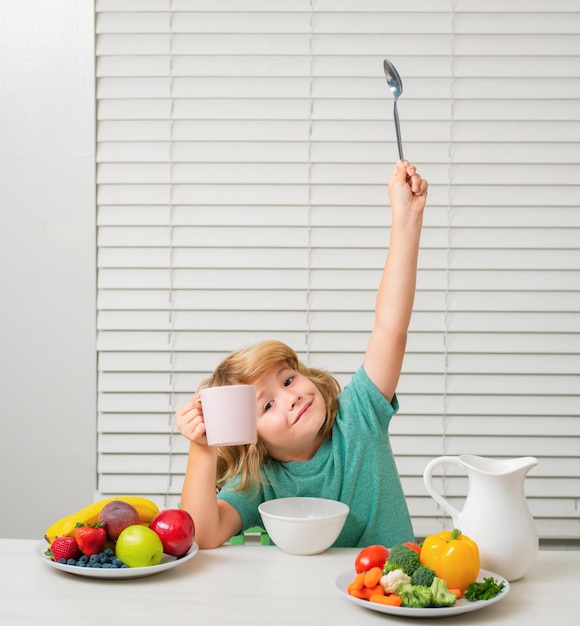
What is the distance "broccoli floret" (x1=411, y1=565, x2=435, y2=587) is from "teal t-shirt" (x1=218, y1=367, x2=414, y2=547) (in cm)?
52

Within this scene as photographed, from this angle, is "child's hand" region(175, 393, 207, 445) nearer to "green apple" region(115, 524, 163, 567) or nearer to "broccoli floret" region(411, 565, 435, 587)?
"green apple" region(115, 524, 163, 567)

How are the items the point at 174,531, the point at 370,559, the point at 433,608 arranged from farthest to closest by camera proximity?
the point at 174,531
the point at 370,559
the point at 433,608

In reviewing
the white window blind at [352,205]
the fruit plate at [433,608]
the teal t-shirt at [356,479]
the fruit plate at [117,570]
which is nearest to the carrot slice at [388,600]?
the fruit plate at [433,608]

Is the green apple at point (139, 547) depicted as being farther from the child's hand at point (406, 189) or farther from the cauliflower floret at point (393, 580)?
the child's hand at point (406, 189)

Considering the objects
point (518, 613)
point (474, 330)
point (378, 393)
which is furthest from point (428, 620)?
point (474, 330)

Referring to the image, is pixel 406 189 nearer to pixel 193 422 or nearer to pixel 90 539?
pixel 193 422

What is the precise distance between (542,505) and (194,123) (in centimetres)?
150

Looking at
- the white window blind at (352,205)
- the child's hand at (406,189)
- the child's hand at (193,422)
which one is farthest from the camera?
the white window blind at (352,205)

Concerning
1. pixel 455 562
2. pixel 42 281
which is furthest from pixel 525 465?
pixel 42 281

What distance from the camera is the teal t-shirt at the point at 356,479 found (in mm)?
1571

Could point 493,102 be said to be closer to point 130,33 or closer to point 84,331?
point 130,33

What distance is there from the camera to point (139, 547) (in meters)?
1.15

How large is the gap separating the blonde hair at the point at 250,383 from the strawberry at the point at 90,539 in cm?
42

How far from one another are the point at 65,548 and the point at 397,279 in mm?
736
